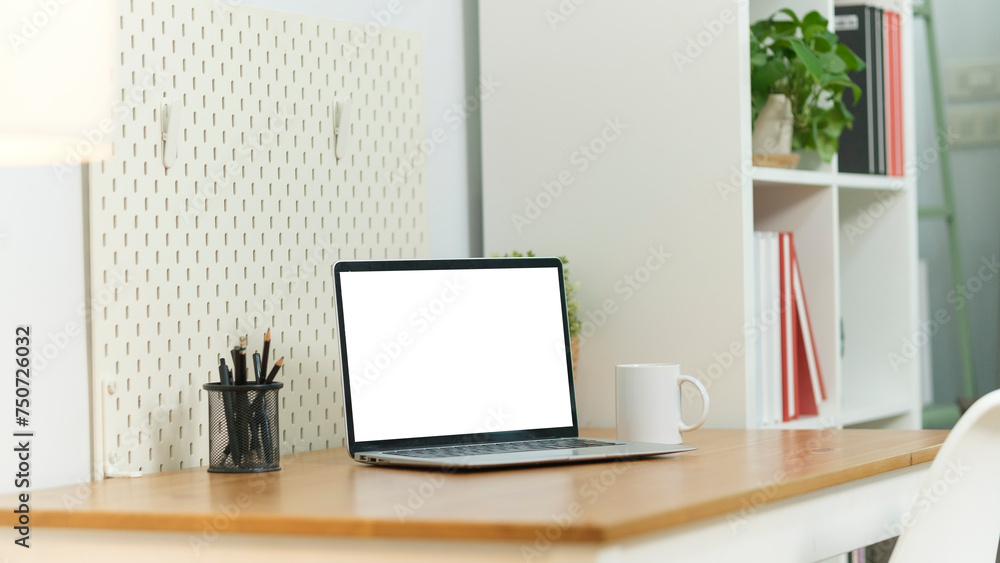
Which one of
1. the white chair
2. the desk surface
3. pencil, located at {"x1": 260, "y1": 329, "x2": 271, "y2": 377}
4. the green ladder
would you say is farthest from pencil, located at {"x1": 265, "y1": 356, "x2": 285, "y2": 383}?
the green ladder

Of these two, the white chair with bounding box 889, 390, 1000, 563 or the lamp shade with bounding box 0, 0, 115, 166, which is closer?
the white chair with bounding box 889, 390, 1000, 563

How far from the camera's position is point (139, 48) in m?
1.38

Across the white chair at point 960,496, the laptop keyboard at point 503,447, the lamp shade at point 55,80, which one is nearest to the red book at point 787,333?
the laptop keyboard at point 503,447

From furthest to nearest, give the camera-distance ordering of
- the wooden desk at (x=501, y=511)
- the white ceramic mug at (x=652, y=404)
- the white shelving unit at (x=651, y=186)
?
the white shelving unit at (x=651, y=186) → the white ceramic mug at (x=652, y=404) → the wooden desk at (x=501, y=511)

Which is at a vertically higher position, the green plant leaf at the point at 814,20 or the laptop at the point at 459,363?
the green plant leaf at the point at 814,20

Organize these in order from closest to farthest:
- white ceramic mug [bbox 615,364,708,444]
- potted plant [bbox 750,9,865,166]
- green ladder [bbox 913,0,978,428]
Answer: white ceramic mug [bbox 615,364,708,444] < potted plant [bbox 750,9,865,166] < green ladder [bbox 913,0,978,428]

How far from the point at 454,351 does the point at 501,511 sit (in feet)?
1.78

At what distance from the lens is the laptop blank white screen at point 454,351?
4.59 ft

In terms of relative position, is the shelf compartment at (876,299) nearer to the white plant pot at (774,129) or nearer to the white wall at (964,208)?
the white plant pot at (774,129)

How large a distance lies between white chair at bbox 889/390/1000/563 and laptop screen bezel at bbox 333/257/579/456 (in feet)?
1.77

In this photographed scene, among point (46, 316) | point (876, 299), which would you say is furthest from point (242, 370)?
point (876, 299)

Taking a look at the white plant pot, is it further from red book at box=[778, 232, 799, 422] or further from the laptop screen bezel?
the laptop screen bezel

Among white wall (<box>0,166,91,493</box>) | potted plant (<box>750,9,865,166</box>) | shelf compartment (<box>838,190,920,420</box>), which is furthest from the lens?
shelf compartment (<box>838,190,920,420</box>)

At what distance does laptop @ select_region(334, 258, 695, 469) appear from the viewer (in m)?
1.37
